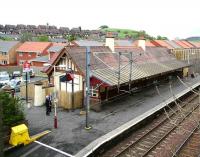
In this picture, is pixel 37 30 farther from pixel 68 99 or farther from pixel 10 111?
pixel 10 111

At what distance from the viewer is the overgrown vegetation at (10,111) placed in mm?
17453

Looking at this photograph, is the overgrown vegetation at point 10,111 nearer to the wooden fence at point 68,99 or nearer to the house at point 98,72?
the house at point 98,72

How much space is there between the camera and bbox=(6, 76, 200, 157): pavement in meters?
16.6

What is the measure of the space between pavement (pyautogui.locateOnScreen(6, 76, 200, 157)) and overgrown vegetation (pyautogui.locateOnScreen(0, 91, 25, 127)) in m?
1.71

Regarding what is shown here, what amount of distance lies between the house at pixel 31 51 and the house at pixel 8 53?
5.76ft

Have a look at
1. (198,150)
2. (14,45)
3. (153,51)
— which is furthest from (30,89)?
(14,45)

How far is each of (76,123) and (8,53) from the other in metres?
55.2

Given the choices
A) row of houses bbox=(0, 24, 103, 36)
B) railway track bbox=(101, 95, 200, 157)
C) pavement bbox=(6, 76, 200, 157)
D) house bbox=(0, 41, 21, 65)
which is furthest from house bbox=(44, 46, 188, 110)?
row of houses bbox=(0, 24, 103, 36)

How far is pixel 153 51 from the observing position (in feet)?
138

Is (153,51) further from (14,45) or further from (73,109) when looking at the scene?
(14,45)

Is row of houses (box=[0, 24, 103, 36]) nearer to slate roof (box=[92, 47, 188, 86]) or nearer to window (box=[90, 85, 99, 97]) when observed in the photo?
slate roof (box=[92, 47, 188, 86])

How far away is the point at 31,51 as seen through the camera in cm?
6950

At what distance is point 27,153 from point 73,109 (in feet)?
28.8

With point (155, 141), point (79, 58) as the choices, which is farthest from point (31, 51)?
point (155, 141)
